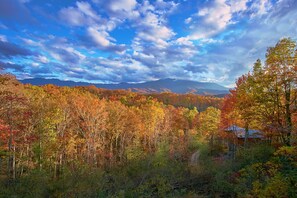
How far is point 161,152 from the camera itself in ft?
96.4

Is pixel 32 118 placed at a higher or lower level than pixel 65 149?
higher

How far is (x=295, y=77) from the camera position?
47.7 feet

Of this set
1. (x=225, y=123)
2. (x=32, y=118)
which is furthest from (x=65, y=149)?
(x=225, y=123)

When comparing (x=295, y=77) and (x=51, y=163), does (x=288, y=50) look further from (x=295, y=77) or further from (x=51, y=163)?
(x=51, y=163)

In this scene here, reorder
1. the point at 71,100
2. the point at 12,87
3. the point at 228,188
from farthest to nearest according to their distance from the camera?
the point at 71,100 → the point at 12,87 → the point at 228,188

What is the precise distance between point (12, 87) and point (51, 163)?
42.0 ft

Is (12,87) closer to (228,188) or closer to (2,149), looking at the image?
(2,149)

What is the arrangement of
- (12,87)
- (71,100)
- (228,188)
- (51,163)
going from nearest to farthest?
(228,188) → (12,87) → (51,163) → (71,100)

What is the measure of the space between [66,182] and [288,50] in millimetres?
17369

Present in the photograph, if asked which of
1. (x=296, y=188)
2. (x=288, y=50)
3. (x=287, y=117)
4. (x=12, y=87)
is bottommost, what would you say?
(x=296, y=188)

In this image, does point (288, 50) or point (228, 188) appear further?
point (288, 50)

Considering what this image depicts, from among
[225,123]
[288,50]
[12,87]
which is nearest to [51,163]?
[12,87]

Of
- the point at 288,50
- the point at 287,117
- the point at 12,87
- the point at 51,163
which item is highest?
the point at 288,50

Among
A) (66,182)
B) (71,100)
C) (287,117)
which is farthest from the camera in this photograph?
(71,100)
